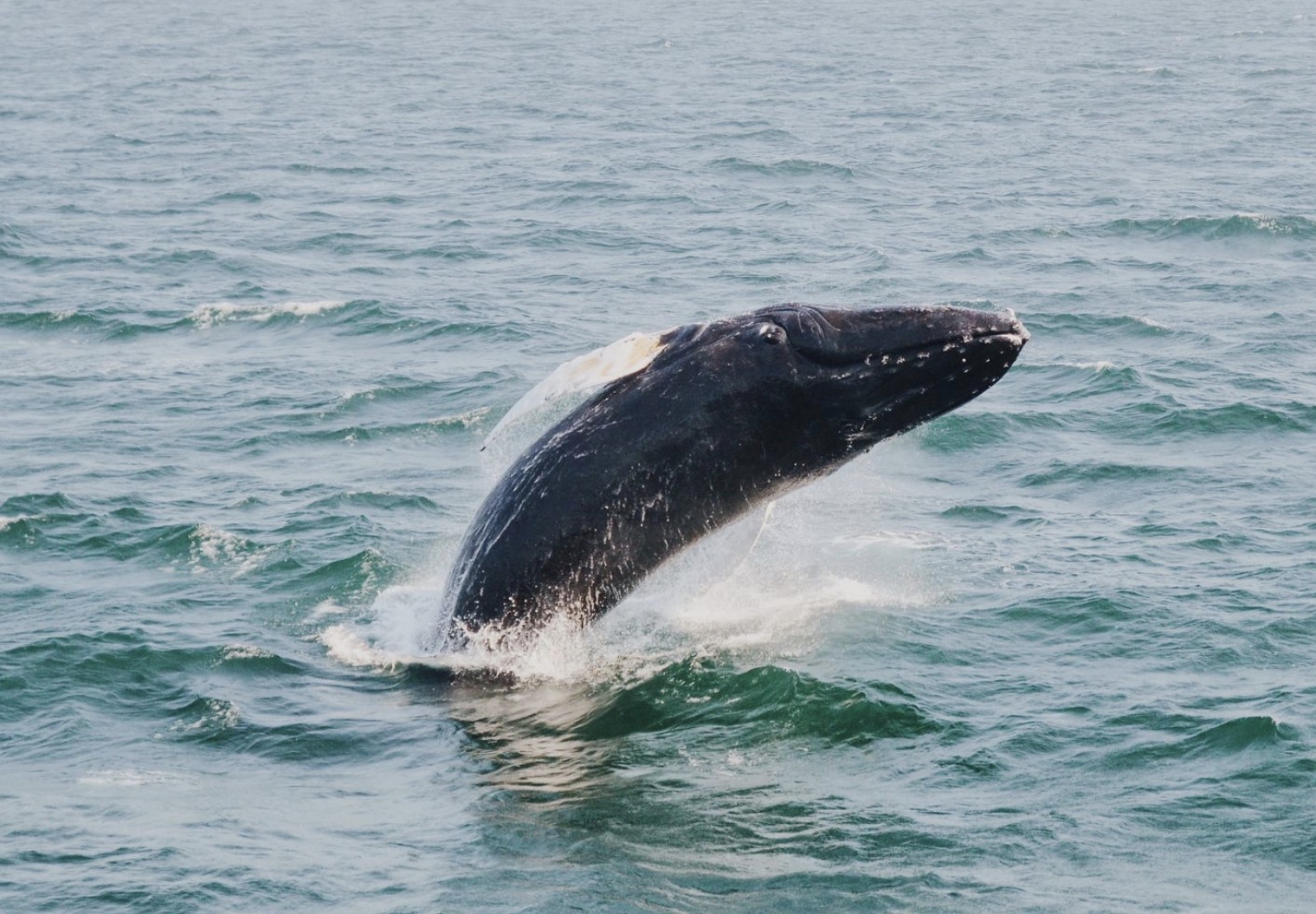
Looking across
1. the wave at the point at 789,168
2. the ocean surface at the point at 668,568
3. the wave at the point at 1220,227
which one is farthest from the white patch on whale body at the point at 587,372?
the wave at the point at 789,168

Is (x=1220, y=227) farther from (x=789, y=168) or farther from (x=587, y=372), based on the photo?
(x=587, y=372)

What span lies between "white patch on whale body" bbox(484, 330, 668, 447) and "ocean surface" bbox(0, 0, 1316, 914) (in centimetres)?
324

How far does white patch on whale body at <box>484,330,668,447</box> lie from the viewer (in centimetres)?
1739

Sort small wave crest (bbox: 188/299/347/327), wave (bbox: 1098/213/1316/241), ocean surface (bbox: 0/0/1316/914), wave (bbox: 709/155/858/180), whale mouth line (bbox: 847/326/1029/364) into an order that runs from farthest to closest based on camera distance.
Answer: wave (bbox: 709/155/858/180)
wave (bbox: 1098/213/1316/241)
small wave crest (bbox: 188/299/347/327)
whale mouth line (bbox: 847/326/1029/364)
ocean surface (bbox: 0/0/1316/914)

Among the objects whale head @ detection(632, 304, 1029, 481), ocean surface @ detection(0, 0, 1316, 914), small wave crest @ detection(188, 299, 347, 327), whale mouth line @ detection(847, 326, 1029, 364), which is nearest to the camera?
ocean surface @ detection(0, 0, 1316, 914)

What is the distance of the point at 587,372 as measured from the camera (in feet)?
58.2

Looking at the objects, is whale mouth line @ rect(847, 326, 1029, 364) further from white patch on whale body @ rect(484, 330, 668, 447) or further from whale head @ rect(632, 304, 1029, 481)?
white patch on whale body @ rect(484, 330, 668, 447)

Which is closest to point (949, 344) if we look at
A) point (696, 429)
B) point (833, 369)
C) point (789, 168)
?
point (833, 369)

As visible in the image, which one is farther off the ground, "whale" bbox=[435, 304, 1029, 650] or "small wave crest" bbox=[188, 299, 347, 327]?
"whale" bbox=[435, 304, 1029, 650]

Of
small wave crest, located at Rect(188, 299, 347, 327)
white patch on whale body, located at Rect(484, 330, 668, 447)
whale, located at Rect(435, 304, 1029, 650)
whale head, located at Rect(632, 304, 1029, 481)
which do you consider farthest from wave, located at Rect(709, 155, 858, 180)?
white patch on whale body, located at Rect(484, 330, 668, 447)

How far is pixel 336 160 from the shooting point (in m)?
64.9

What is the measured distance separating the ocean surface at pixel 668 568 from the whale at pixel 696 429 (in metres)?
0.95

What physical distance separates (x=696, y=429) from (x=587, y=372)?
1817mm

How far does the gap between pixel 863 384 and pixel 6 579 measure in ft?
44.0
